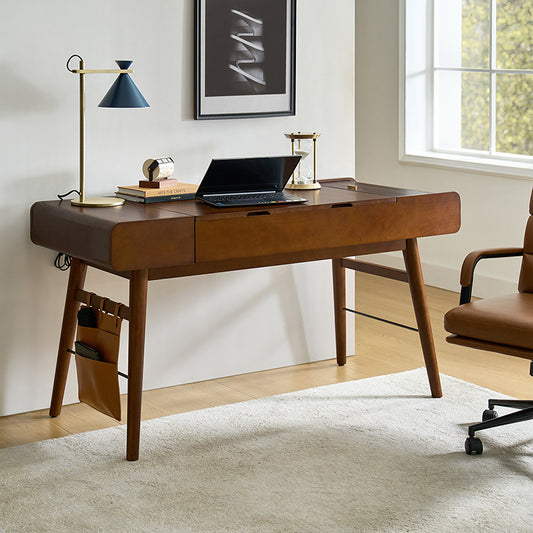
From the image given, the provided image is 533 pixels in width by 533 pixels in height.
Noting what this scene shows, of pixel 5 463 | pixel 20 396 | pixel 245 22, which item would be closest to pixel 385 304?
pixel 245 22

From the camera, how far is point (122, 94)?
3.02 m

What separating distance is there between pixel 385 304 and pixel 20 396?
2.27 m

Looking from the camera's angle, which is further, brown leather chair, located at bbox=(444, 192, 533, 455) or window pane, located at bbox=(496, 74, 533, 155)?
window pane, located at bbox=(496, 74, 533, 155)


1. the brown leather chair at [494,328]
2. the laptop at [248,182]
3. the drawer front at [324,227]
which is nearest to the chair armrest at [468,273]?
the brown leather chair at [494,328]

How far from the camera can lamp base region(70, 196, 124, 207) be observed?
9.99ft

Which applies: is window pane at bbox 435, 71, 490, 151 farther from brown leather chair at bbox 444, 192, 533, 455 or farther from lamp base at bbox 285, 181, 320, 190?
brown leather chair at bbox 444, 192, 533, 455

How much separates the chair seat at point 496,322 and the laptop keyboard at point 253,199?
0.70 meters

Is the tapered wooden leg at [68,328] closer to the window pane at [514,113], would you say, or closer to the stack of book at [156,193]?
the stack of book at [156,193]

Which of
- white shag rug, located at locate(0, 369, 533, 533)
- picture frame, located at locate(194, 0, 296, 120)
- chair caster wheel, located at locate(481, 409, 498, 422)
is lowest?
white shag rug, located at locate(0, 369, 533, 533)

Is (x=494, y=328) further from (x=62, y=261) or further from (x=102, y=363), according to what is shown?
(x=62, y=261)

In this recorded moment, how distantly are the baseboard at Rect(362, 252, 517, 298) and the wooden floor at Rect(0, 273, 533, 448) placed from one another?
490 millimetres

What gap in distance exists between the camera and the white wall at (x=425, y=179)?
4.94 metres

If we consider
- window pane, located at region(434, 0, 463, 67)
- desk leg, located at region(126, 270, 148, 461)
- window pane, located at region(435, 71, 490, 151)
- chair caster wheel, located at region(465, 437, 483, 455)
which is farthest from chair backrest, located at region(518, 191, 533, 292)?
window pane, located at region(434, 0, 463, 67)

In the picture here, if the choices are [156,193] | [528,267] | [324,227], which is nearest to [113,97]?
[156,193]
